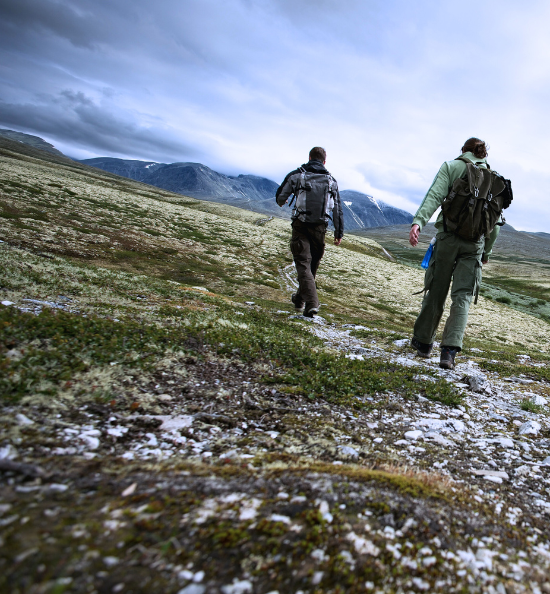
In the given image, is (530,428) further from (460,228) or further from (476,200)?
(476,200)

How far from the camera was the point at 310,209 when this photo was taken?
11758 mm

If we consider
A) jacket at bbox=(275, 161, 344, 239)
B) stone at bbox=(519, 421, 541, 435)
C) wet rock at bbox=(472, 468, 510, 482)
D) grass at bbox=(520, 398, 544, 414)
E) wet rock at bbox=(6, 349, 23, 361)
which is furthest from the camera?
jacket at bbox=(275, 161, 344, 239)

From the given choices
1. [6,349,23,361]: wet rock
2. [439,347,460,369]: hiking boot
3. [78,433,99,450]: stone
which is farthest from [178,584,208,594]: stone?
[439,347,460,369]: hiking boot

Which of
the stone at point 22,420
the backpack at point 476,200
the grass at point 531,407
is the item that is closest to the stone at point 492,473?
the grass at point 531,407

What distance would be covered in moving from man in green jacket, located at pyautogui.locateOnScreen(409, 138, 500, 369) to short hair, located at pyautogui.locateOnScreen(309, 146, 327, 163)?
4724 mm

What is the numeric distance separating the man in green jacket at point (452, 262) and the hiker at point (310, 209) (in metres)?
3.92

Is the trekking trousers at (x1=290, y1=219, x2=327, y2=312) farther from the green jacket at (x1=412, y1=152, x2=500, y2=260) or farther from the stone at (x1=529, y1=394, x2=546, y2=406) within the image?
the stone at (x1=529, y1=394, x2=546, y2=406)

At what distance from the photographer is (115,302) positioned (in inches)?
344

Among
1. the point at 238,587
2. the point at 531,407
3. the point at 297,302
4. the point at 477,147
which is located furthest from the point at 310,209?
the point at 238,587

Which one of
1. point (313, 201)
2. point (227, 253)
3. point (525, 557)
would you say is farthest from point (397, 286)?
point (525, 557)

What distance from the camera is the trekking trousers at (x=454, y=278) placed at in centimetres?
819

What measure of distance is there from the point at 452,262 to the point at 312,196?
5149 mm

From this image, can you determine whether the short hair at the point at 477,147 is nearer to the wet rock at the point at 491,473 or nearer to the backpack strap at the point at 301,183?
the backpack strap at the point at 301,183

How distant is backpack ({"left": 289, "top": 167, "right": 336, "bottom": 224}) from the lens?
460 inches
